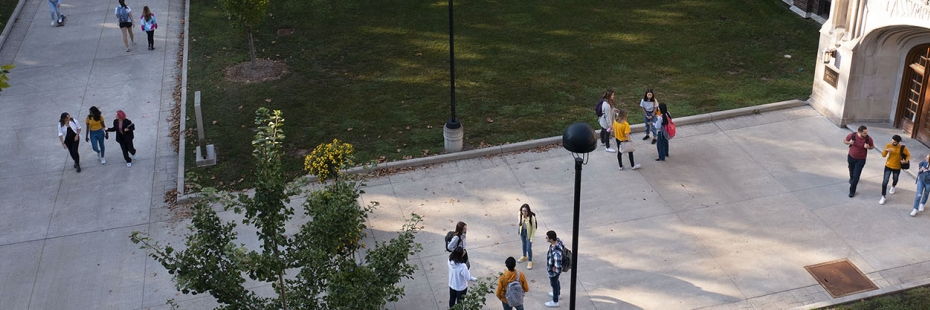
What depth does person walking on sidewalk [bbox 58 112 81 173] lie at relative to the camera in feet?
59.5

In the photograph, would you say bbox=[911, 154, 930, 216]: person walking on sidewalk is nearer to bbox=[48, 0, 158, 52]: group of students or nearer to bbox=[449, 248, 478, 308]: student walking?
bbox=[449, 248, 478, 308]: student walking

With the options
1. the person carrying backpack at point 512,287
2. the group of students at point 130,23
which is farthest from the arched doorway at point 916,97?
the group of students at point 130,23

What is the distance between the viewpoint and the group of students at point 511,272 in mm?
12555

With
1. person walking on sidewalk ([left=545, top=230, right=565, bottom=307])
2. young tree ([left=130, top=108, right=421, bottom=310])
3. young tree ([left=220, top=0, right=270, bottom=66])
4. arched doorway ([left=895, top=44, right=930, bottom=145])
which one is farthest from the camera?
young tree ([left=220, top=0, right=270, bottom=66])

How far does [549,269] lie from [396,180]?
212 inches

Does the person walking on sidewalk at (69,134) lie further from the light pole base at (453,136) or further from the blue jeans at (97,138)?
the light pole base at (453,136)

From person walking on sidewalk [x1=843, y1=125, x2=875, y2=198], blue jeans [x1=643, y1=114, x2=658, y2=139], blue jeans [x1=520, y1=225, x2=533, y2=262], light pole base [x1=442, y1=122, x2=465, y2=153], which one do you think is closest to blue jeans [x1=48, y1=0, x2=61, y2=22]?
light pole base [x1=442, y1=122, x2=465, y2=153]

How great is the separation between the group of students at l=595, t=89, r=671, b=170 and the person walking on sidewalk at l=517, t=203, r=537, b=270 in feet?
12.1

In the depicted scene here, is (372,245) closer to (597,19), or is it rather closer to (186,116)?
(186,116)

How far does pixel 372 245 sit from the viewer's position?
15.8 meters

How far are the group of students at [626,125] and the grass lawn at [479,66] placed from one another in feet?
3.93

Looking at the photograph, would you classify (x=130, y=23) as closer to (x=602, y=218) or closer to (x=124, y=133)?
(x=124, y=133)

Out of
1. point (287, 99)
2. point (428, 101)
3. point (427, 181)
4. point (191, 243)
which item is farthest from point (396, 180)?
point (191, 243)

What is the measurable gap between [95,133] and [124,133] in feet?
2.03
